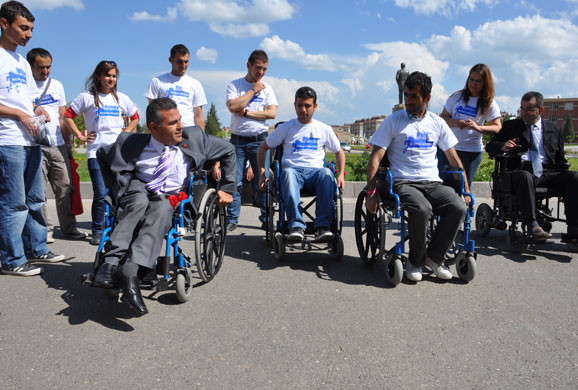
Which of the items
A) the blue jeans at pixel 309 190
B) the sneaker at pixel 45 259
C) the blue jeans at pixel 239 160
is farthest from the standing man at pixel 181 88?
the sneaker at pixel 45 259

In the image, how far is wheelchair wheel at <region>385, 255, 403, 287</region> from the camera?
3828 mm

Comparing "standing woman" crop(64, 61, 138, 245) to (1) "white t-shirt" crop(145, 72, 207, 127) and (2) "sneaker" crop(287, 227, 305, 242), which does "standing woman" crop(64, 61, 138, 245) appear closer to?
(1) "white t-shirt" crop(145, 72, 207, 127)

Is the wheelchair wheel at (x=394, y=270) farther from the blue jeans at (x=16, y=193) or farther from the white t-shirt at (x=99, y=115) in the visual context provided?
the white t-shirt at (x=99, y=115)

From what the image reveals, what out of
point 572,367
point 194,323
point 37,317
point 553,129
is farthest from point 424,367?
point 553,129

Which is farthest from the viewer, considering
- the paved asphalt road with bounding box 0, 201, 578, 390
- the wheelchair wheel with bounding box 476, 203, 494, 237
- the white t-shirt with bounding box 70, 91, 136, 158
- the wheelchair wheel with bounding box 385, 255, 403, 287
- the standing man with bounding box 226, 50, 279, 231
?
the standing man with bounding box 226, 50, 279, 231

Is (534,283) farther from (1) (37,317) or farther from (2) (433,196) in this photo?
(1) (37,317)

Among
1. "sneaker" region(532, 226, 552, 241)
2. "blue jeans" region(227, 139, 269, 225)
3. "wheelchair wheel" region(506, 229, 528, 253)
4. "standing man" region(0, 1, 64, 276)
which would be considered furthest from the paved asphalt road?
"blue jeans" region(227, 139, 269, 225)

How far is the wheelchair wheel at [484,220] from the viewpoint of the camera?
5.85m

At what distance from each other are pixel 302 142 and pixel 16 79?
257cm

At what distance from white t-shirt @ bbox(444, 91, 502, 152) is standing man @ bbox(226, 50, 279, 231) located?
2.26 m

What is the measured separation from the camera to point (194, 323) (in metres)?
3.14

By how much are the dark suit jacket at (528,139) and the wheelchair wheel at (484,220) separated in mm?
725

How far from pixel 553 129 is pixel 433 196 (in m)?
2.55

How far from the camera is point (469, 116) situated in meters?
5.57
